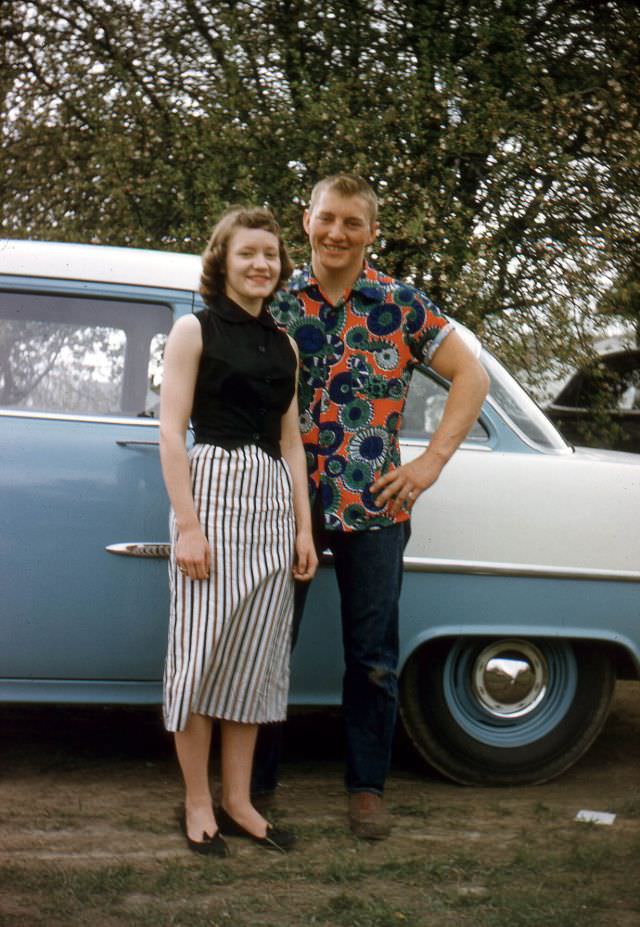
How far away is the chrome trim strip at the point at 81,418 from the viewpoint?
394 cm

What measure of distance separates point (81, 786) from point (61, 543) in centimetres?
89

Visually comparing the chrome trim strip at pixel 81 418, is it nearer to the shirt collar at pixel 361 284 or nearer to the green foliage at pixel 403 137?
the shirt collar at pixel 361 284

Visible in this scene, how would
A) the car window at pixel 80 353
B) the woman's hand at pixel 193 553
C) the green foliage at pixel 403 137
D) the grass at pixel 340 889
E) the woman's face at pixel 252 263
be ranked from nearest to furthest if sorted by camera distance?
the grass at pixel 340 889 → the woman's hand at pixel 193 553 → the woman's face at pixel 252 263 → the car window at pixel 80 353 → the green foliage at pixel 403 137

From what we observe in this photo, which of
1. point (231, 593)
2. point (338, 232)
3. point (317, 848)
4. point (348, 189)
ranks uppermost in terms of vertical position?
point (348, 189)

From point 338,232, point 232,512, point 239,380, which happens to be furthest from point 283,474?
point 338,232

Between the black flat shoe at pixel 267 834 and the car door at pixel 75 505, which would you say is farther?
the car door at pixel 75 505

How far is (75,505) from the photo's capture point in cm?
388

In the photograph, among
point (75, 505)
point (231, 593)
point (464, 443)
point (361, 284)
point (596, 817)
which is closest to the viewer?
point (231, 593)

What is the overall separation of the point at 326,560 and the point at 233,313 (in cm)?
89

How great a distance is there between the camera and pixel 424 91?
7.13 metres

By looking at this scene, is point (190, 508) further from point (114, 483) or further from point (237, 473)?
point (114, 483)

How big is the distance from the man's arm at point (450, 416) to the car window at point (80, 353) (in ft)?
2.85

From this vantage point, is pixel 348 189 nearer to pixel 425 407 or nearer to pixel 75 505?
pixel 425 407

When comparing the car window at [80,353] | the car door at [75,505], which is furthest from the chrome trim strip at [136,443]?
the car window at [80,353]
